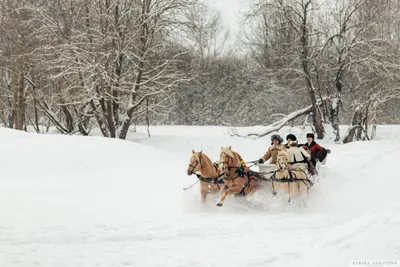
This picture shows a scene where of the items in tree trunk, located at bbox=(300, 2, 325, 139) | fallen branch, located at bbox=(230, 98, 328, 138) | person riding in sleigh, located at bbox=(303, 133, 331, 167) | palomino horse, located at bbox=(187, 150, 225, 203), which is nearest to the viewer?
palomino horse, located at bbox=(187, 150, 225, 203)

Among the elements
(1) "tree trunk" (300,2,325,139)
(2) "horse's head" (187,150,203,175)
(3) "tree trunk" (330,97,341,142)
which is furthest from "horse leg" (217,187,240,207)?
(3) "tree trunk" (330,97,341,142)

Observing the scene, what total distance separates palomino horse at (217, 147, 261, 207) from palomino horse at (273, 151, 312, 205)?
58 centimetres

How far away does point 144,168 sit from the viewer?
691 inches

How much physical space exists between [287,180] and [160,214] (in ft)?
9.85

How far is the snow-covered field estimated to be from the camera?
6.65 meters

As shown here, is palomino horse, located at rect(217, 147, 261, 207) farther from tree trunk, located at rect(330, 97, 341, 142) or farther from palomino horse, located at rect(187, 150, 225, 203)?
tree trunk, located at rect(330, 97, 341, 142)

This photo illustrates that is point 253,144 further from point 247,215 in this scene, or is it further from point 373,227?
point 373,227

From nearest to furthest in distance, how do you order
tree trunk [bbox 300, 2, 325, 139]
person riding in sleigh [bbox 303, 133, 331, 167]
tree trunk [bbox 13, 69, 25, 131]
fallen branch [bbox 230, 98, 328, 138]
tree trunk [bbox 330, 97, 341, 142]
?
1. person riding in sleigh [bbox 303, 133, 331, 167]
2. tree trunk [bbox 13, 69, 25, 131]
3. tree trunk [bbox 300, 2, 325, 139]
4. tree trunk [bbox 330, 97, 341, 142]
5. fallen branch [bbox 230, 98, 328, 138]

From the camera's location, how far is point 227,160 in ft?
37.0

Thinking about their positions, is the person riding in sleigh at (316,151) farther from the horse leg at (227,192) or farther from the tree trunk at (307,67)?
the tree trunk at (307,67)

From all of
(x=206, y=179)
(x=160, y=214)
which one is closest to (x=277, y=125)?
(x=206, y=179)

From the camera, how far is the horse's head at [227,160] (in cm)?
1121

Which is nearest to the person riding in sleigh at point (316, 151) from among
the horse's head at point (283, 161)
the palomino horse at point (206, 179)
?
the horse's head at point (283, 161)

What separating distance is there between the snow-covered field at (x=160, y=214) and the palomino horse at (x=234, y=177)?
33 cm
